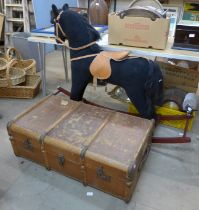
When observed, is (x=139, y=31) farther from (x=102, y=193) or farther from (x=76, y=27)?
(x=102, y=193)

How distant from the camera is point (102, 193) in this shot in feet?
4.81

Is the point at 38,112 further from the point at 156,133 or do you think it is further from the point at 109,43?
Result: the point at 156,133

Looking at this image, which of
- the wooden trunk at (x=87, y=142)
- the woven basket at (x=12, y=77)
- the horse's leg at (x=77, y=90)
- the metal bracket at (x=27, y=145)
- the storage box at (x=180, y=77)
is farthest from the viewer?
the woven basket at (x=12, y=77)

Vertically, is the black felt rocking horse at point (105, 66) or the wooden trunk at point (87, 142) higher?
the black felt rocking horse at point (105, 66)

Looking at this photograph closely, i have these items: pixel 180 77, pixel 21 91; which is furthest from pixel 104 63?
pixel 21 91

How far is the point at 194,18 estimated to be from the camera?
311 centimetres

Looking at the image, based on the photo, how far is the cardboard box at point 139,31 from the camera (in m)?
1.67

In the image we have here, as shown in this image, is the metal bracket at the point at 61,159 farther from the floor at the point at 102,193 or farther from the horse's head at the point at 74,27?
the horse's head at the point at 74,27

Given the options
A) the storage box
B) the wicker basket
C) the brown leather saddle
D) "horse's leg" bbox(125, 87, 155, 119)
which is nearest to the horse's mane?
the brown leather saddle

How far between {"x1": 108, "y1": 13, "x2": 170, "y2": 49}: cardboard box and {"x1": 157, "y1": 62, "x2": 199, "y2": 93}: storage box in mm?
458

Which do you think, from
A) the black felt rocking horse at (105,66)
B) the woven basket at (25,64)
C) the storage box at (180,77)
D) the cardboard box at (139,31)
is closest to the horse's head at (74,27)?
the black felt rocking horse at (105,66)

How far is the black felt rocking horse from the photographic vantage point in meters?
1.64

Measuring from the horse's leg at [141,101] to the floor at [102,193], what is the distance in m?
0.29

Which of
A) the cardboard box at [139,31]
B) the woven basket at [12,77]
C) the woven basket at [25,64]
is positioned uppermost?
the cardboard box at [139,31]
